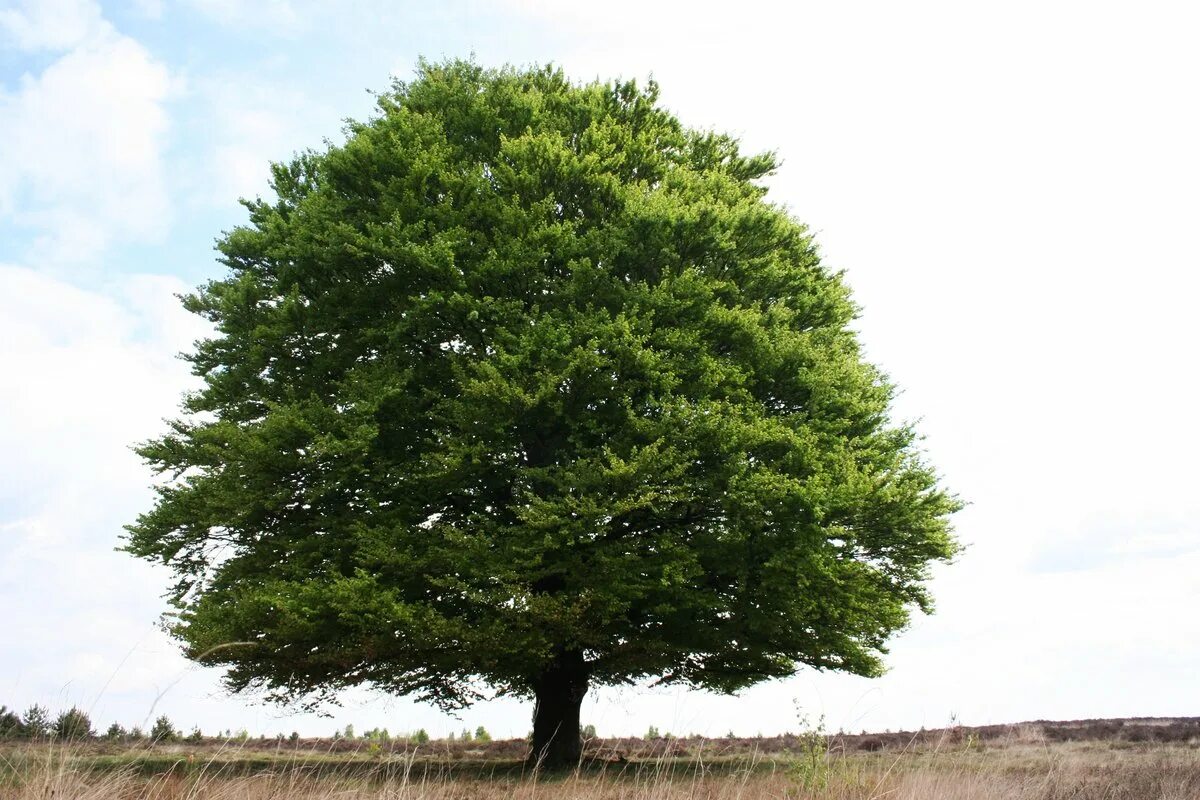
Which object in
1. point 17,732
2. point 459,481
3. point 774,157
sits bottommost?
point 17,732

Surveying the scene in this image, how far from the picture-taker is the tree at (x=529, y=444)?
15680 mm

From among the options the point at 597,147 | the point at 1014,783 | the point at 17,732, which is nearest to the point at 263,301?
the point at 597,147

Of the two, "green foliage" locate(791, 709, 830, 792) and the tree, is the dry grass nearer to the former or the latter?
"green foliage" locate(791, 709, 830, 792)

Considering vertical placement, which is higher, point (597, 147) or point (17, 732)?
point (597, 147)

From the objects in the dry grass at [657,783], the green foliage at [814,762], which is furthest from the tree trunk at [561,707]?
the green foliage at [814,762]

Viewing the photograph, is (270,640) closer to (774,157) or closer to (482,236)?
(482,236)

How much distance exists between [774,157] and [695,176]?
3605 mm

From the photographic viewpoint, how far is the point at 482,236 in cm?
1731

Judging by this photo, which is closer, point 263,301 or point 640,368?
point 640,368

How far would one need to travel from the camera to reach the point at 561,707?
60.5 ft

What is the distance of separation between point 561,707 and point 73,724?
12463mm

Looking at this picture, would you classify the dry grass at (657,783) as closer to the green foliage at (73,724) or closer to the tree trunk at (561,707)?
the green foliage at (73,724)

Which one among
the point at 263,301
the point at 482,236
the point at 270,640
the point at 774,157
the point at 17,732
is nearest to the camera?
the point at 270,640

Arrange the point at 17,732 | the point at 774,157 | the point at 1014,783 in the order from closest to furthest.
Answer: the point at 1014,783, the point at 17,732, the point at 774,157
